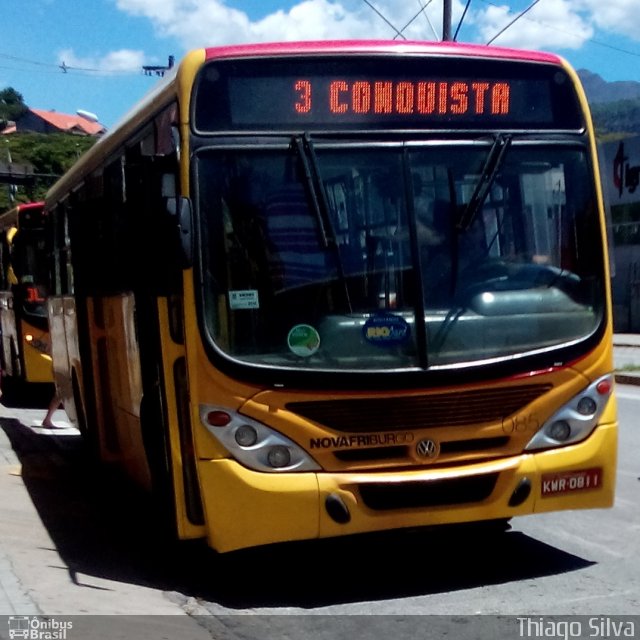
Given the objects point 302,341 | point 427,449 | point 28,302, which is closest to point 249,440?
point 302,341

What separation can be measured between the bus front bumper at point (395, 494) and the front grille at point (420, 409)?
0.85 ft

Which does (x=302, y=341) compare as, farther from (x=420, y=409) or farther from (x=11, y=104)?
(x=11, y=104)

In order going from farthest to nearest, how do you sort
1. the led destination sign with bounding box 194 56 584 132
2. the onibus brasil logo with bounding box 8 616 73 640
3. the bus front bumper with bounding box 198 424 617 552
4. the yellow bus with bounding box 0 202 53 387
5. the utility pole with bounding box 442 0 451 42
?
the utility pole with bounding box 442 0 451 42 → the yellow bus with bounding box 0 202 53 387 → the led destination sign with bounding box 194 56 584 132 → the bus front bumper with bounding box 198 424 617 552 → the onibus brasil logo with bounding box 8 616 73 640

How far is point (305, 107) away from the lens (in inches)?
252

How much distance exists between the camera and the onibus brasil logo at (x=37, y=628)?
527 cm

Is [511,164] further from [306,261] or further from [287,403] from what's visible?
[287,403]

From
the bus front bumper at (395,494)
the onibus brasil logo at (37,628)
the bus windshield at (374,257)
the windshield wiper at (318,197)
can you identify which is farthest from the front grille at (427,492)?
the onibus brasil logo at (37,628)

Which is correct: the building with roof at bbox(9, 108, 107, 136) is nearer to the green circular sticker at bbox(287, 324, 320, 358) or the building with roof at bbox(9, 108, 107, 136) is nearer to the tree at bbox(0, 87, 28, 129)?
the tree at bbox(0, 87, 28, 129)

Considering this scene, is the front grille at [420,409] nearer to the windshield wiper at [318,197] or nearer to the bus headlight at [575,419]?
the bus headlight at [575,419]

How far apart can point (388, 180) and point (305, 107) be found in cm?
62

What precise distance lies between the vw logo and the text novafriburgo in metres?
1.03

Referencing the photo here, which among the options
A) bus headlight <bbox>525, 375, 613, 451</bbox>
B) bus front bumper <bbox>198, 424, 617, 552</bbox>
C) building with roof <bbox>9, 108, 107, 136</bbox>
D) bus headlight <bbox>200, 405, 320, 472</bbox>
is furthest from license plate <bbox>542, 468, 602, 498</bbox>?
building with roof <bbox>9, 108, 107, 136</bbox>

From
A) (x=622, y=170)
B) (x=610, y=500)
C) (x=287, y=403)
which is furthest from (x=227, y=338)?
(x=622, y=170)

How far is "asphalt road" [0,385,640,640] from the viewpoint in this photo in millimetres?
5812
